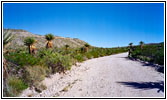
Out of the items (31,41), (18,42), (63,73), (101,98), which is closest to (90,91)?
(101,98)

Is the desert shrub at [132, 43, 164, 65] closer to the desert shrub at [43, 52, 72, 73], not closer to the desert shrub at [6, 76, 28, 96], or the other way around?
the desert shrub at [43, 52, 72, 73]

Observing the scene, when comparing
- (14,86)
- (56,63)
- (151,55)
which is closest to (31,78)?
(14,86)

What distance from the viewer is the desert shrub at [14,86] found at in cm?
690

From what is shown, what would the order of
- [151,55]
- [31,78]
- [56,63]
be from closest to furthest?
[31,78]
[56,63]
[151,55]

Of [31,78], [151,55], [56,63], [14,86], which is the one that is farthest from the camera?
[151,55]

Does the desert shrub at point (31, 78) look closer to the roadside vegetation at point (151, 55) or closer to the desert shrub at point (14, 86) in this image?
the desert shrub at point (14, 86)

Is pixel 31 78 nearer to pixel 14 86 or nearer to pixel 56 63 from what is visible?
pixel 14 86

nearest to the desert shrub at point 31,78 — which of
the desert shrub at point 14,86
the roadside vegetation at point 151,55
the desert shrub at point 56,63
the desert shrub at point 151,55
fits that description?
the desert shrub at point 14,86

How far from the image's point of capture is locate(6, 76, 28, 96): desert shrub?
690 cm

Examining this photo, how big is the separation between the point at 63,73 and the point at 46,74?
2.31 m

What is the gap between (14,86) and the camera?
7.36 metres

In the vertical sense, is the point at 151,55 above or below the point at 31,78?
above

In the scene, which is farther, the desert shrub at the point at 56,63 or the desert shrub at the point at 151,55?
the desert shrub at the point at 151,55

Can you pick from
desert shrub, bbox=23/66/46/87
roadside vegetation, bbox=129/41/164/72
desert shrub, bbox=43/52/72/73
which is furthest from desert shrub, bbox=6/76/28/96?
roadside vegetation, bbox=129/41/164/72
